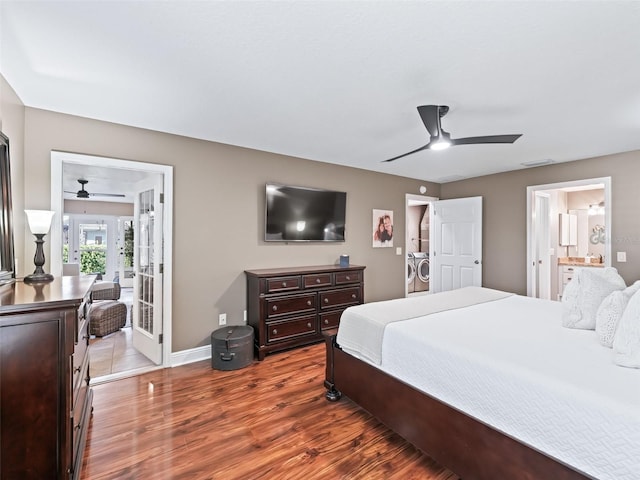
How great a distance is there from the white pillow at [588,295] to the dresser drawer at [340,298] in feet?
7.52

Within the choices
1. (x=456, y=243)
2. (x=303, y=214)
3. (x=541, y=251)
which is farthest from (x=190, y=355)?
(x=541, y=251)

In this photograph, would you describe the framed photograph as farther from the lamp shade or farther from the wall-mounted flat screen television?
the lamp shade

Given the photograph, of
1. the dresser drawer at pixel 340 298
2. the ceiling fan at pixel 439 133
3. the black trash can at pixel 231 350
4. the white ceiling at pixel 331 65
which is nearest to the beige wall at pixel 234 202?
the white ceiling at pixel 331 65

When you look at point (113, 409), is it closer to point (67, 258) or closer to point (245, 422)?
point (245, 422)

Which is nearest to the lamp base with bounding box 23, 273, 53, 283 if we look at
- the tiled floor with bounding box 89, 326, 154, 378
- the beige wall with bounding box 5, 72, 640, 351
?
the beige wall with bounding box 5, 72, 640, 351

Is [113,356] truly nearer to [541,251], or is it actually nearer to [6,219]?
[6,219]

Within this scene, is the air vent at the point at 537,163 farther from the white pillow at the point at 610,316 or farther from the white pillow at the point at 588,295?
the white pillow at the point at 610,316

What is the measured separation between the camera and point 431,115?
238 centimetres

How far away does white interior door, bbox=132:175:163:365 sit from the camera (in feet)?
10.2

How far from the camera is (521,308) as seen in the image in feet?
8.45

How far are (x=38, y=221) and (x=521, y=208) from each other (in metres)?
5.54

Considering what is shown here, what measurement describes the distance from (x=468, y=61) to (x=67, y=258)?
31.1 feet

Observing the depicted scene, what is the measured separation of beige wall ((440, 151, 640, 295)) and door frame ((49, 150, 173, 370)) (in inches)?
184

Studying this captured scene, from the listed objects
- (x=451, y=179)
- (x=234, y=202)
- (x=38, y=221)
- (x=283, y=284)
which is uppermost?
(x=451, y=179)
